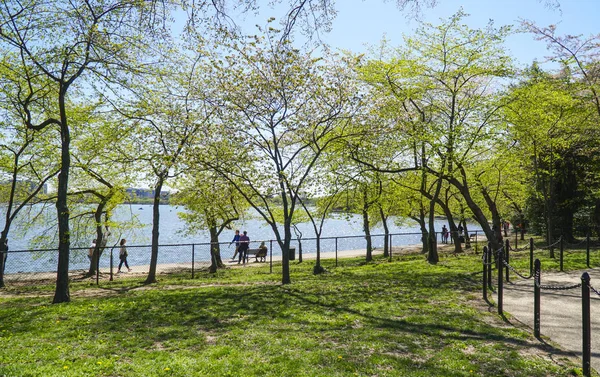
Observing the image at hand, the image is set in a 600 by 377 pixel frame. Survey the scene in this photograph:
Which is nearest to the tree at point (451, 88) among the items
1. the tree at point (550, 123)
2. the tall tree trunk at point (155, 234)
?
the tree at point (550, 123)

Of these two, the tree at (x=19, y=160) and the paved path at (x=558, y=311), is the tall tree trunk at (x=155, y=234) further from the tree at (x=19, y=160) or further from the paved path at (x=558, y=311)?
the paved path at (x=558, y=311)

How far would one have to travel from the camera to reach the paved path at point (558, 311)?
22.0ft

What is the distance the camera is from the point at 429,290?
37.9 ft

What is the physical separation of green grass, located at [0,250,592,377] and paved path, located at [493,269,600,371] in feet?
1.43

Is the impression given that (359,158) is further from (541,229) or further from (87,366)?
(541,229)

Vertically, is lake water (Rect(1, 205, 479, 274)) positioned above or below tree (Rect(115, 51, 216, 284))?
below

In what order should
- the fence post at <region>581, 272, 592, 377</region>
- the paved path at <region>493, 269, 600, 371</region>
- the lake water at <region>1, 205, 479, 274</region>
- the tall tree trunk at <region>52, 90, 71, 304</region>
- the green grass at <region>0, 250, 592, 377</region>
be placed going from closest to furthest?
1. the fence post at <region>581, 272, 592, 377</region>
2. the green grass at <region>0, 250, 592, 377</region>
3. the paved path at <region>493, 269, 600, 371</region>
4. the tall tree trunk at <region>52, 90, 71, 304</region>
5. the lake water at <region>1, 205, 479, 274</region>

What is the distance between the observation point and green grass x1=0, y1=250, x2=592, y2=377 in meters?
5.65

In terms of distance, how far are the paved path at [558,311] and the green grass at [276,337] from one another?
0.44 meters

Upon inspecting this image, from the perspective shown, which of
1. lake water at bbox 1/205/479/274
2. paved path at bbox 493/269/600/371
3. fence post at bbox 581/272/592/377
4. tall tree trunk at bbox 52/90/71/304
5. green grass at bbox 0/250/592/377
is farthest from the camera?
lake water at bbox 1/205/479/274

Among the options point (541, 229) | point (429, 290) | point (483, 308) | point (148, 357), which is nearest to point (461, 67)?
point (429, 290)

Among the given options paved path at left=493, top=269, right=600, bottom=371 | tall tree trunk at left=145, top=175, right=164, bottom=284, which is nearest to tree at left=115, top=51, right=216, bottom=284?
tall tree trunk at left=145, top=175, right=164, bottom=284

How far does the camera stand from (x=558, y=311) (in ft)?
28.3

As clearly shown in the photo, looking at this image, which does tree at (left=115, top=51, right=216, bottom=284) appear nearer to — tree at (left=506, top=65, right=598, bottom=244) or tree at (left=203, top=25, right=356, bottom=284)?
tree at (left=203, top=25, right=356, bottom=284)
